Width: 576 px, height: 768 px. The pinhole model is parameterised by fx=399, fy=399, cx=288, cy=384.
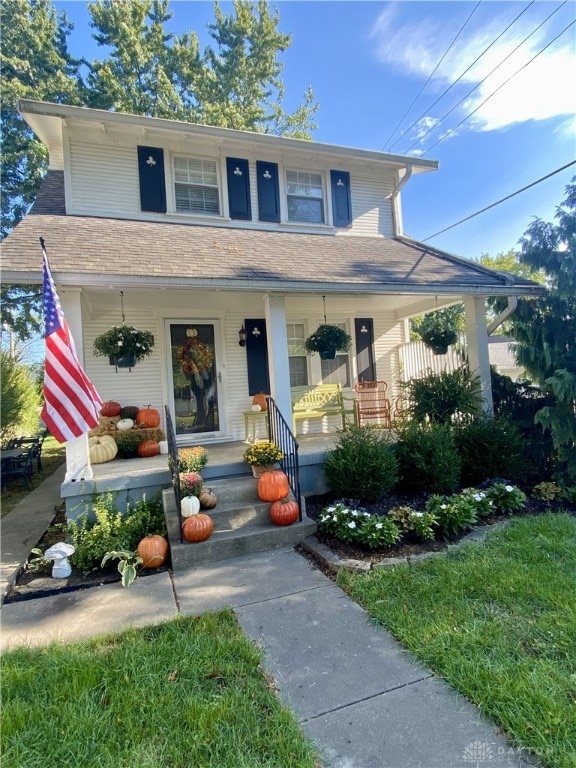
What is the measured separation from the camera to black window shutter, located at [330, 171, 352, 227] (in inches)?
314

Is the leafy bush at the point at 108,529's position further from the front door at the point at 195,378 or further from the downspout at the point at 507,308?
the downspout at the point at 507,308

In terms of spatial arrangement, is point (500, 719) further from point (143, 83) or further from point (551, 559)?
point (143, 83)

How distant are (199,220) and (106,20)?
14.1 meters

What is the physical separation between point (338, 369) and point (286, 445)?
3215 millimetres

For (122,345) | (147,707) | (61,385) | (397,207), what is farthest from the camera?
(397,207)

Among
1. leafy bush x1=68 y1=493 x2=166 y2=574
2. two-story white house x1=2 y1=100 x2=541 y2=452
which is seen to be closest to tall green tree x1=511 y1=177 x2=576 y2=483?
two-story white house x1=2 y1=100 x2=541 y2=452

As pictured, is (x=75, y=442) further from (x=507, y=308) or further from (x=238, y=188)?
(x=507, y=308)

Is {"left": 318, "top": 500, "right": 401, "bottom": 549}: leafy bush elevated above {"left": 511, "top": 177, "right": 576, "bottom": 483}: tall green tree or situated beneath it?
situated beneath

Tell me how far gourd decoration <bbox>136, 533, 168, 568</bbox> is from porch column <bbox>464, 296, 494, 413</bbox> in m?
5.27

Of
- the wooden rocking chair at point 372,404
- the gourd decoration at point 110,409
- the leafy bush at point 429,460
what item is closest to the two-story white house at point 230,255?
the gourd decoration at point 110,409

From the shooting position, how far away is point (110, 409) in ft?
20.8

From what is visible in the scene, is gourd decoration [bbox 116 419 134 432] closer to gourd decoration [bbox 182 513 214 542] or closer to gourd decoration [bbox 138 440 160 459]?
gourd decoration [bbox 138 440 160 459]

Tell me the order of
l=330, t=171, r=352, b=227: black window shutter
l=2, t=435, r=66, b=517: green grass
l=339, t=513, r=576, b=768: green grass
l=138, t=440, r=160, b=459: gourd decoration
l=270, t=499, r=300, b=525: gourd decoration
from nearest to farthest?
l=339, t=513, r=576, b=768: green grass, l=270, t=499, r=300, b=525: gourd decoration, l=138, t=440, r=160, b=459: gourd decoration, l=2, t=435, r=66, b=517: green grass, l=330, t=171, r=352, b=227: black window shutter

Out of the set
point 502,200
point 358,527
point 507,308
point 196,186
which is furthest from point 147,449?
point 502,200
